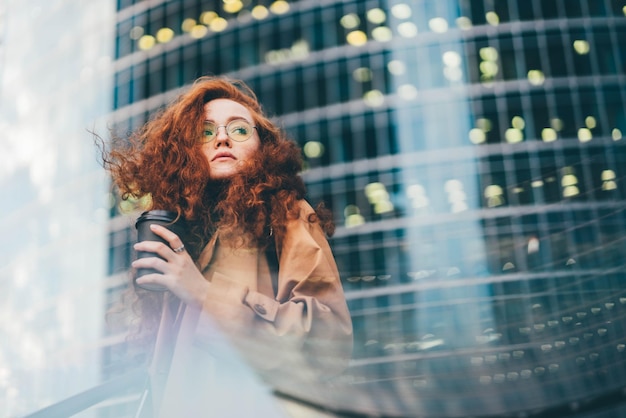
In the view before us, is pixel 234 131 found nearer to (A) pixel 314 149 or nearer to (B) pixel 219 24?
(A) pixel 314 149

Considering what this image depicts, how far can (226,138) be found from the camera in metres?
2.04

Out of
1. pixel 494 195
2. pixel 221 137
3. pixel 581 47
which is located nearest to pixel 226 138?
pixel 221 137

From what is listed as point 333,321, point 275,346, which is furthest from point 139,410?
point 333,321

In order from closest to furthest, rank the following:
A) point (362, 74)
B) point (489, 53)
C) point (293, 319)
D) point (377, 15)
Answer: point (293, 319) < point (489, 53) < point (362, 74) < point (377, 15)

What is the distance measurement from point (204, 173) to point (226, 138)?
0.37ft

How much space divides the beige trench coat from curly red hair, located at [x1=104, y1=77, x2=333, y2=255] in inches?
6.3

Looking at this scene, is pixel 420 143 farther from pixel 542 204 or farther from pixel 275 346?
pixel 275 346

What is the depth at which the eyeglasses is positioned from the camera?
205 cm

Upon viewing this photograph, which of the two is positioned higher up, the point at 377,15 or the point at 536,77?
the point at 377,15

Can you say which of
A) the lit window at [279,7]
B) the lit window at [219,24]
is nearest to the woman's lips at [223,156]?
the lit window at [279,7]

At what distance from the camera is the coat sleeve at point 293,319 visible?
5.55 ft

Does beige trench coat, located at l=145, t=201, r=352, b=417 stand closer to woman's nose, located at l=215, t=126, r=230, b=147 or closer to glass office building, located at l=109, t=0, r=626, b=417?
woman's nose, located at l=215, t=126, r=230, b=147

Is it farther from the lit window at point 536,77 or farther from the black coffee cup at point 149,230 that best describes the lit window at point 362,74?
the black coffee cup at point 149,230

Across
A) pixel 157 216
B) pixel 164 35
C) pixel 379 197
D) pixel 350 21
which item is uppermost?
pixel 164 35
